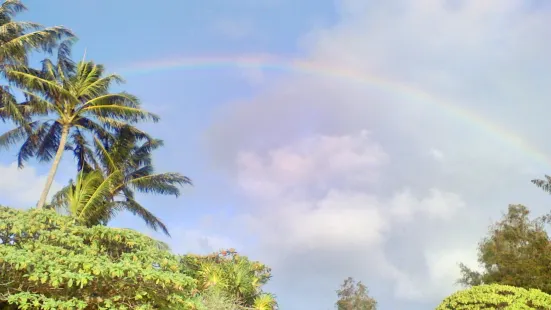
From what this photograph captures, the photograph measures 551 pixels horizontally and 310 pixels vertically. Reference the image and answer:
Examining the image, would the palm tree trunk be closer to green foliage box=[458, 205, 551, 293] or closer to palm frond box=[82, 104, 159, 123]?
palm frond box=[82, 104, 159, 123]

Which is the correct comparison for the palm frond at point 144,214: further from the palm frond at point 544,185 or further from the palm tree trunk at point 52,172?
the palm frond at point 544,185

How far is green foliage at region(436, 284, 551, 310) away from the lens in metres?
16.1

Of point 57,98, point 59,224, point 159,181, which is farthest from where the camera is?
point 159,181

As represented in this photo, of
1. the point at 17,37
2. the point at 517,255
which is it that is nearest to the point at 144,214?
the point at 17,37

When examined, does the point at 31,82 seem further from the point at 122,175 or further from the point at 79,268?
the point at 79,268

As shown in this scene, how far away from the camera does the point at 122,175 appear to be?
25.5 meters

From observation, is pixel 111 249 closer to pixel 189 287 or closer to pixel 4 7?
pixel 189 287

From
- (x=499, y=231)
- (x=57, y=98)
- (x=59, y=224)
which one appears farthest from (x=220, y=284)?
(x=499, y=231)

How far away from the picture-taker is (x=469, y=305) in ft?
56.3

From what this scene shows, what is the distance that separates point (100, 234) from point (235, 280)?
28.3ft

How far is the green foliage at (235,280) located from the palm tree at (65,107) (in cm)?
721

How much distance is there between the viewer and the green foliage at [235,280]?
20038 millimetres

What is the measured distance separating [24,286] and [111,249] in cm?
315

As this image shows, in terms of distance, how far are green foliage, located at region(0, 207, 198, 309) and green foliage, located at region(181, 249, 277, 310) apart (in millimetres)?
5779
